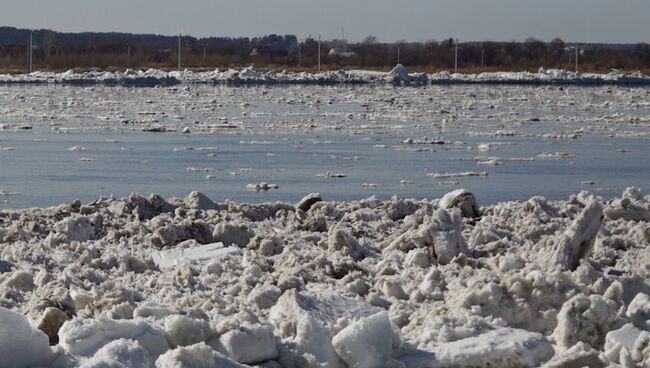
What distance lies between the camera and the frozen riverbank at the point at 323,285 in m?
3.54

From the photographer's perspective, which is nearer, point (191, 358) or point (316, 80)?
point (191, 358)

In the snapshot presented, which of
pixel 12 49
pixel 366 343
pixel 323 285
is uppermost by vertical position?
pixel 12 49

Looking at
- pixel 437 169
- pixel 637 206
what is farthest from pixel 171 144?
pixel 637 206

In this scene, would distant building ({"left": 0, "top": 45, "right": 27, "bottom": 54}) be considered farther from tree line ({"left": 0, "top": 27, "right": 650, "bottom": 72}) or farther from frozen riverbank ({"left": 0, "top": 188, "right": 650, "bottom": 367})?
frozen riverbank ({"left": 0, "top": 188, "right": 650, "bottom": 367})

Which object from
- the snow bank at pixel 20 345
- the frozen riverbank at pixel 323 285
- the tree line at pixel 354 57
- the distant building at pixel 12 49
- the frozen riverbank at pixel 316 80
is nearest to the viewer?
the snow bank at pixel 20 345

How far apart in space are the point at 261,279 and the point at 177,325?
1639mm

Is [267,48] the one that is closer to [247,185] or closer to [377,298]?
[247,185]

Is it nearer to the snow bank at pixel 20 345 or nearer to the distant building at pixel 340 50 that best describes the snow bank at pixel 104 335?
the snow bank at pixel 20 345

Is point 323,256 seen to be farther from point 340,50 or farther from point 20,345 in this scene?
point 340,50

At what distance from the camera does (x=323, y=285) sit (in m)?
5.20

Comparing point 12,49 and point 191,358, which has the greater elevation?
point 12,49

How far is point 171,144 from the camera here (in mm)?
15797

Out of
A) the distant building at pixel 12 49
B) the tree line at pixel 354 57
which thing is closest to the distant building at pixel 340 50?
the tree line at pixel 354 57

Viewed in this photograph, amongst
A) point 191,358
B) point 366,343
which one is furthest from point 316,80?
point 191,358
